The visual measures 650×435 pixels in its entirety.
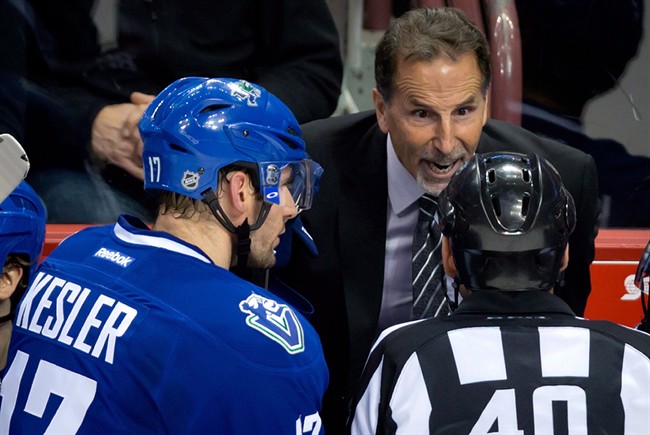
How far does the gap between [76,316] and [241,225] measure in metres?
0.33

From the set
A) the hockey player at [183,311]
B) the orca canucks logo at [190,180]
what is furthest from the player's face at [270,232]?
the orca canucks logo at [190,180]

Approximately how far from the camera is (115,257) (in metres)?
1.78

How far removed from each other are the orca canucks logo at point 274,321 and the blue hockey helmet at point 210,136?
254 mm

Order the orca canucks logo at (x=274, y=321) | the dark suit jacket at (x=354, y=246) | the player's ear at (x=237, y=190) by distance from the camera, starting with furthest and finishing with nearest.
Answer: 1. the dark suit jacket at (x=354, y=246)
2. the player's ear at (x=237, y=190)
3. the orca canucks logo at (x=274, y=321)

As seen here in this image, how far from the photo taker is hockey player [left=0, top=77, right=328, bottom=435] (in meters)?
1.65

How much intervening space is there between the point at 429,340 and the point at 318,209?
950 millimetres

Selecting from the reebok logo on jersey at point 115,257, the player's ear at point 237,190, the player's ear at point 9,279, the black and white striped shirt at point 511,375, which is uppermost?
the player's ear at point 237,190

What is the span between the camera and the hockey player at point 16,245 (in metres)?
2.15

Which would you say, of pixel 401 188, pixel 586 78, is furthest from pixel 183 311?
A: pixel 586 78

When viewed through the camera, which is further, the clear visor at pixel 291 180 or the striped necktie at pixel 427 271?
the striped necktie at pixel 427 271

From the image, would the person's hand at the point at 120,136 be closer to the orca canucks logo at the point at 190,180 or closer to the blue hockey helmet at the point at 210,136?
the blue hockey helmet at the point at 210,136

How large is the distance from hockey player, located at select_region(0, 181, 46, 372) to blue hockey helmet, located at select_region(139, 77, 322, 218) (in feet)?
1.15

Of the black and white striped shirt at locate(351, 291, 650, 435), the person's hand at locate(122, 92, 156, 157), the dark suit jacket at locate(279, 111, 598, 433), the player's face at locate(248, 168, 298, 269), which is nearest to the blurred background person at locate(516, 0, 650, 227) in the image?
the dark suit jacket at locate(279, 111, 598, 433)

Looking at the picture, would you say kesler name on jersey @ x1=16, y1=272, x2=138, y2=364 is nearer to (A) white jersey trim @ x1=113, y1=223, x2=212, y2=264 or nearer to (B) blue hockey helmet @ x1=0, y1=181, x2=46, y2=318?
(A) white jersey trim @ x1=113, y1=223, x2=212, y2=264
